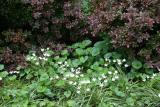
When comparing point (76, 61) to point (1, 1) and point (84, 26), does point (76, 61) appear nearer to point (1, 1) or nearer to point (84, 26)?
point (84, 26)

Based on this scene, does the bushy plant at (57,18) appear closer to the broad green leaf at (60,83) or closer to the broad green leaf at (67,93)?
the broad green leaf at (60,83)

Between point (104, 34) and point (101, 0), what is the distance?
391 millimetres

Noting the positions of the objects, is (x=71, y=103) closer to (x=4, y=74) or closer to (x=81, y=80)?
(x=81, y=80)

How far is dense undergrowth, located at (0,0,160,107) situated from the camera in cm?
445

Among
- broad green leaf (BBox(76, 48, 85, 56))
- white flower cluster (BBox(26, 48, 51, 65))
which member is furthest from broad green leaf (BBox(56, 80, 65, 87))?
broad green leaf (BBox(76, 48, 85, 56))

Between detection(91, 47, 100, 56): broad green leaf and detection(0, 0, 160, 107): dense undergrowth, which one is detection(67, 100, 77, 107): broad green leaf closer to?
detection(0, 0, 160, 107): dense undergrowth

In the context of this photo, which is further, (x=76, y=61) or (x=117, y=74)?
(x=76, y=61)

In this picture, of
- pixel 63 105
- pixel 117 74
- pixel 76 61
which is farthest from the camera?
pixel 76 61

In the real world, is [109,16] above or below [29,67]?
above

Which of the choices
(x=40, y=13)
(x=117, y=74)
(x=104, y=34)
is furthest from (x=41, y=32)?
(x=117, y=74)

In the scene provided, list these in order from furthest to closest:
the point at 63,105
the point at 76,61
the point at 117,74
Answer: the point at 76,61 → the point at 117,74 → the point at 63,105

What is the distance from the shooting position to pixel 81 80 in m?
4.56

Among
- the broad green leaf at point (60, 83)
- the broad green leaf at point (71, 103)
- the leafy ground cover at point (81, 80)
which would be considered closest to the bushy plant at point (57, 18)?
the leafy ground cover at point (81, 80)

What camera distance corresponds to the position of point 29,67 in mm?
5035
